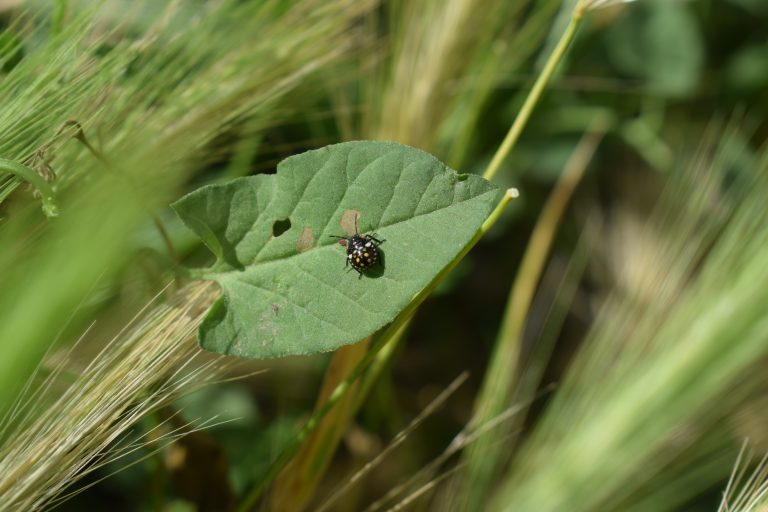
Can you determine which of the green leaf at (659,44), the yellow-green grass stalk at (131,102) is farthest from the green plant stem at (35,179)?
the green leaf at (659,44)

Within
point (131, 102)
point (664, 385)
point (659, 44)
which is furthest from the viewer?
point (659, 44)

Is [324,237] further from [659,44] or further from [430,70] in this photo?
[659,44]

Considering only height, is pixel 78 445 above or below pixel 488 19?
below

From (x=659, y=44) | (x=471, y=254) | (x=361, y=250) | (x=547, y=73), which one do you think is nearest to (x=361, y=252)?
(x=361, y=250)

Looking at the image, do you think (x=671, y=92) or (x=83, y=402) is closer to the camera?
(x=83, y=402)

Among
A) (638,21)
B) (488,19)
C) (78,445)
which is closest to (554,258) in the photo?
(638,21)

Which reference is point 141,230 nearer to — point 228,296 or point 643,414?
point 228,296
